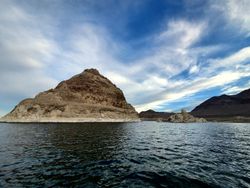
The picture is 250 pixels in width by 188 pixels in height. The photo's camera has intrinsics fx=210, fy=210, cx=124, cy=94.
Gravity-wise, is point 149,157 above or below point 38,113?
below

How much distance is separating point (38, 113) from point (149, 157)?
13307 cm

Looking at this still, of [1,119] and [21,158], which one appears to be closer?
[21,158]

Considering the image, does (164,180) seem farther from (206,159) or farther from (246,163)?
(246,163)

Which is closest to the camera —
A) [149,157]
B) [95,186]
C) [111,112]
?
[95,186]

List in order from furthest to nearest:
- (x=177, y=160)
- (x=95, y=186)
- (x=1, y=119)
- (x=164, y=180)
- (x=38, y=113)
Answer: (x=1, y=119)
(x=38, y=113)
(x=177, y=160)
(x=164, y=180)
(x=95, y=186)

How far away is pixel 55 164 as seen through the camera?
19.4 m

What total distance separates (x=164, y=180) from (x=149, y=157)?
7.94 meters

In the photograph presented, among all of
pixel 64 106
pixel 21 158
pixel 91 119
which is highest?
pixel 64 106

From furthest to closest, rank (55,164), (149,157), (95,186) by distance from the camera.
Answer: (149,157), (55,164), (95,186)

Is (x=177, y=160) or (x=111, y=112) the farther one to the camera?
(x=111, y=112)

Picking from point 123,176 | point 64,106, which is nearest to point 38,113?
point 64,106

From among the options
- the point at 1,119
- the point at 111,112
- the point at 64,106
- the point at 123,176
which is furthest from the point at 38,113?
the point at 123,176

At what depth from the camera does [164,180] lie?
1470 centimetres

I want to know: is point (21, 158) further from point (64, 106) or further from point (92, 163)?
point (64, 106)
